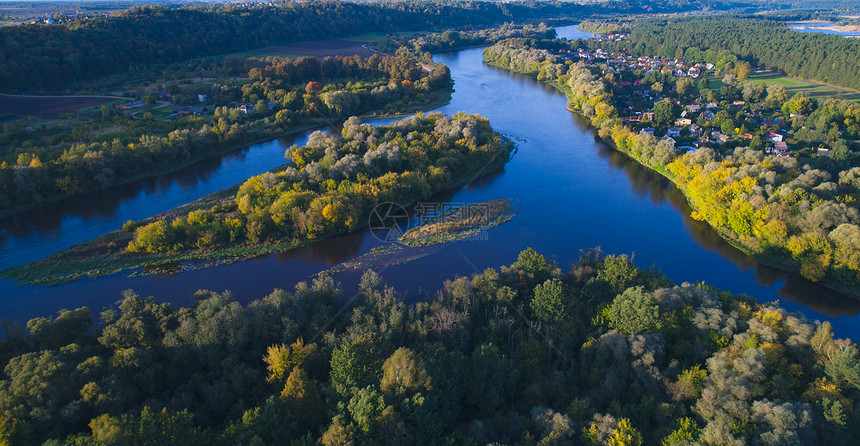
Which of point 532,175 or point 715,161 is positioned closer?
point 715,161

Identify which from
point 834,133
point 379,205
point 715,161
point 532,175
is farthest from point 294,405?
point 834,133

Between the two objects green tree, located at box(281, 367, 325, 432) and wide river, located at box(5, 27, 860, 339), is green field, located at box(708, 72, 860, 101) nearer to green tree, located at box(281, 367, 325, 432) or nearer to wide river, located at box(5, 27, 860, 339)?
wide river, located at box(5, 27, 860, 339)

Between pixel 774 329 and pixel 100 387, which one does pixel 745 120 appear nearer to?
pixel 774 329

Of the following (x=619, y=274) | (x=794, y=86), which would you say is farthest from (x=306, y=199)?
(x=794, y=86)

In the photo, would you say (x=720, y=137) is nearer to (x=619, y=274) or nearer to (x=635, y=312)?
(x=619, y=274)

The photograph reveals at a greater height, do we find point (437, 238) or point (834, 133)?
point (834, 133)

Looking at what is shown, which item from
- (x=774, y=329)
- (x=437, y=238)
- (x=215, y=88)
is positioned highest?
(x=215, y=88)
